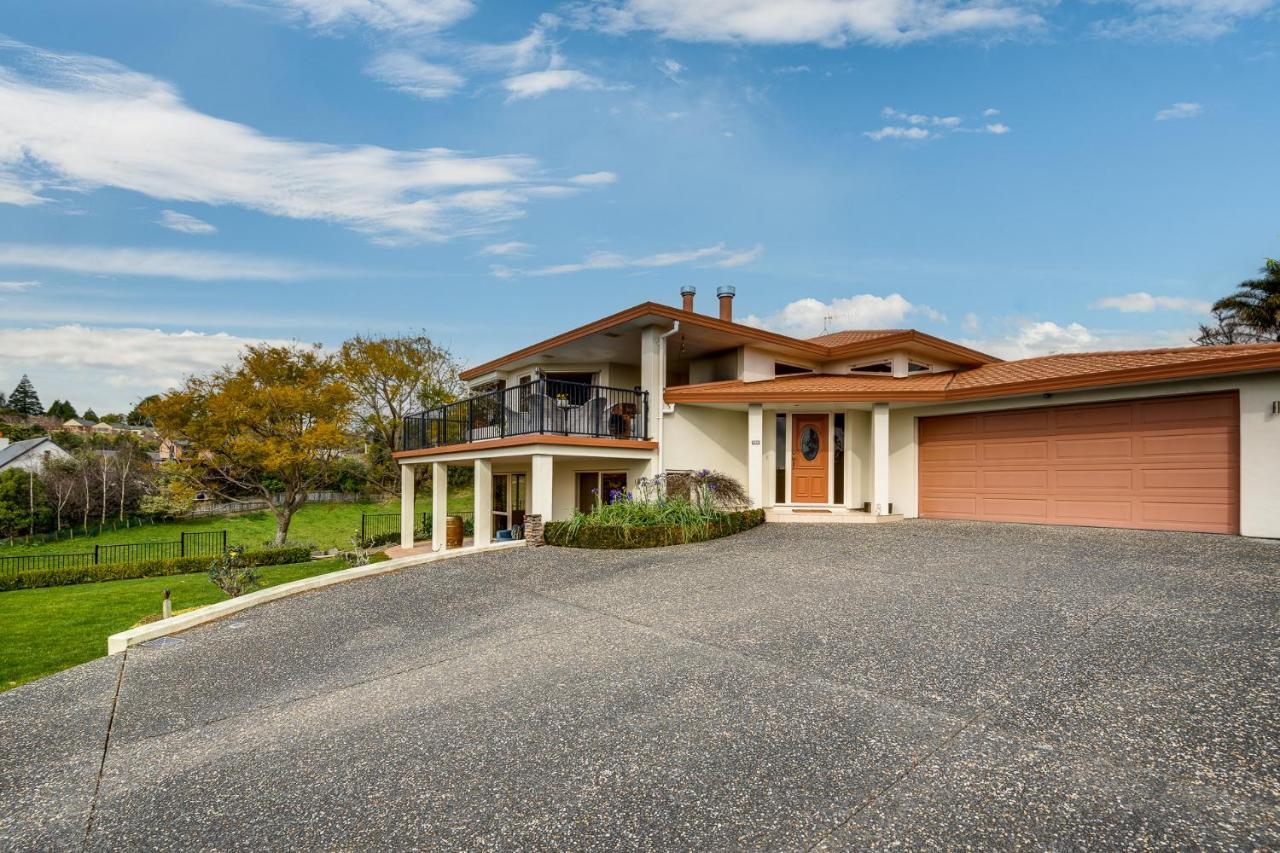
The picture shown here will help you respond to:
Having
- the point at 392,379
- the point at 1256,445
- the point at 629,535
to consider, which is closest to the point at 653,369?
the point at 629,535

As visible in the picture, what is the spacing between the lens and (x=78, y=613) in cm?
1297

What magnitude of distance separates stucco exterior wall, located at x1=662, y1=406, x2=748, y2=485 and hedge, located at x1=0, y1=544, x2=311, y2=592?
1236 centimetres

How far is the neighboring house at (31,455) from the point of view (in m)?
31.9

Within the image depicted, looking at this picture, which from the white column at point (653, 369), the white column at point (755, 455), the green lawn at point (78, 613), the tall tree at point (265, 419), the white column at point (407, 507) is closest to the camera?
the green lawn at point (78, 613)

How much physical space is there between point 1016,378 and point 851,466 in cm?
389

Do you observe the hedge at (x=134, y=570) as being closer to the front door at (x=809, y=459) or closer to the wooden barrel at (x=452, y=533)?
the wooden barrel at (x=452, y=533)

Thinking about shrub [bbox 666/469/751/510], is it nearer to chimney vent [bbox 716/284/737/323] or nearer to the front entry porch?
the front entry porch

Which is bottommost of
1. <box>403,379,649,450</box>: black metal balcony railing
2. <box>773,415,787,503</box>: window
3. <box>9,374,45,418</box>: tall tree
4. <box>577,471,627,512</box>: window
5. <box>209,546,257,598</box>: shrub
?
<box>209,546,257,598</box>: shrub

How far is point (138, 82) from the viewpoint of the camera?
33.1 feet

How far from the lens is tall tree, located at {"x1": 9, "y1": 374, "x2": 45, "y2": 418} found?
85.2 metres

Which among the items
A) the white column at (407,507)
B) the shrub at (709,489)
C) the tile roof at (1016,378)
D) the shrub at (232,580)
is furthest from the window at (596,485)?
the shrub at (232,580)

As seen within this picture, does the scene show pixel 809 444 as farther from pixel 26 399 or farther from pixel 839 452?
pixel 26 399

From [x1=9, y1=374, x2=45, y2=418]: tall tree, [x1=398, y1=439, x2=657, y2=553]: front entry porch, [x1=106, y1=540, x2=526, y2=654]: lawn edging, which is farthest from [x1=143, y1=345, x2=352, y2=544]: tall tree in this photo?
[x1=9, y1=374, x2=45, y2=418]: tall tree

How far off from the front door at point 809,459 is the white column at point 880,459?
1.20m
